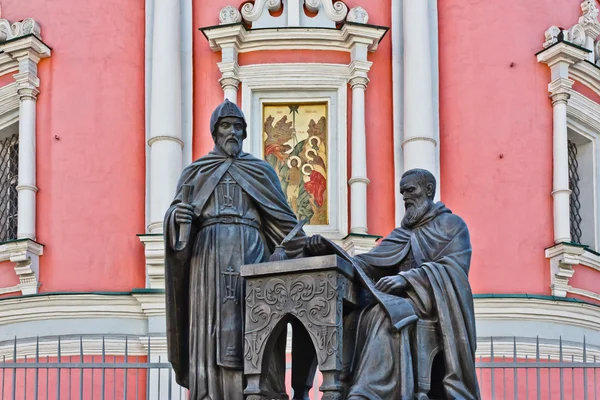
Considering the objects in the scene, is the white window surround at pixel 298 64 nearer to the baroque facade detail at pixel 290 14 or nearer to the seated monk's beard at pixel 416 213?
the baroque facade detail at pixel 290 14

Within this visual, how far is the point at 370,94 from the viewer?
19.3m

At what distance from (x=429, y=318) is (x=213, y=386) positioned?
1.44 meters

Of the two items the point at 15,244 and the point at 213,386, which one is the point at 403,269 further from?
the point at 15,244

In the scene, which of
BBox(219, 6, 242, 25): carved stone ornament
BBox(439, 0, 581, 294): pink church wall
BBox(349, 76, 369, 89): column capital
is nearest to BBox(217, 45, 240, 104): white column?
BBox(219, 6, 242, 25): carved stone ornament

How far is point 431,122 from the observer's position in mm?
18922

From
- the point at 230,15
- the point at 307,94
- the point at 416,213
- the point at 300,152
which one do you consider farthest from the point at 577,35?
the point at 416,213

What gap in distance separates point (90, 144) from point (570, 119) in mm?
5798

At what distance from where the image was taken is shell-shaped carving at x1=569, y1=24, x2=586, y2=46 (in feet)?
63.8

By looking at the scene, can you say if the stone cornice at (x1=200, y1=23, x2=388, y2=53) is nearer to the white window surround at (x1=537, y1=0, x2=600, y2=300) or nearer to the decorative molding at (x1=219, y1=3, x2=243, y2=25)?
the decorative molding at (x1=219, y1=3, x2=243, y2=25)

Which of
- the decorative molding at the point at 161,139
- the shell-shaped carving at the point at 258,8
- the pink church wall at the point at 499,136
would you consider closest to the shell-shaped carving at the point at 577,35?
the pink church wall at the point at 499,136

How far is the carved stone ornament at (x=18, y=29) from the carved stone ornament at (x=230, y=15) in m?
2.23

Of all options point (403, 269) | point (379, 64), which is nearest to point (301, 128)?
point (379, 64)

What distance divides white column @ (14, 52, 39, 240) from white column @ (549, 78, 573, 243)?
239 inches

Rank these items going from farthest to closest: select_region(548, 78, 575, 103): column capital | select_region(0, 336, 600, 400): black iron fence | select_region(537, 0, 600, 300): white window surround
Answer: select_region(548, 78, 575, 103): column capital → select_region(537, 0, 600, 300): white window surround → select_region(0, 336, 600, 400): black iron fence
